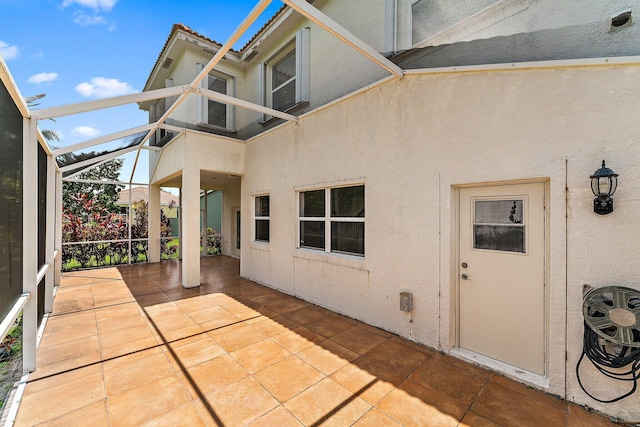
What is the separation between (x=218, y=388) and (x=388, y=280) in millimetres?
2662

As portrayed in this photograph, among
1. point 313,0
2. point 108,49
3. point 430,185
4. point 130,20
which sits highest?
point 313,0

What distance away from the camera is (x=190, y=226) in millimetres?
6605

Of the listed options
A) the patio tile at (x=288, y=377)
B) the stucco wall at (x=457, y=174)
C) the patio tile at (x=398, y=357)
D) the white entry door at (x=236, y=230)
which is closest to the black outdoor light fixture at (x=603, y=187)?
the stucco wall at (x=457, y=174)

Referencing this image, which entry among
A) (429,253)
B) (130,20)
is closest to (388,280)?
(429,253)

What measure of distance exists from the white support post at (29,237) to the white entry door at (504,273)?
5.14 meters

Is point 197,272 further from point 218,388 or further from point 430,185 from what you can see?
point 430,185

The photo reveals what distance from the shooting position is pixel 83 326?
4375 millimetres

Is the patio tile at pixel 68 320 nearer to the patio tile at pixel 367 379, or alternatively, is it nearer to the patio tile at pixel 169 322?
the patio tile at pixel 169 322

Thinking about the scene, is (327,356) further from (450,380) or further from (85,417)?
(85,417)

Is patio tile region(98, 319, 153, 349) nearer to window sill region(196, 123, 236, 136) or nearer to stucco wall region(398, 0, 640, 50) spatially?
window sill region(196, 123, 236, 136)

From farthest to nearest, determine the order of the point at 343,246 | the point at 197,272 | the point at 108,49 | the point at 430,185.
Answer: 1. the point at 197,272
2. the point at 108,49
3. the point at 343,246
4. the point at 430,185

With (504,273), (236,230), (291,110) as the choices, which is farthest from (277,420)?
(236,230)

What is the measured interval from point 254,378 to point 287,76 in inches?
280

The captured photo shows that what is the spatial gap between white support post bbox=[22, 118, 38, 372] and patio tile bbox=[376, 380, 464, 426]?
3.94 m
